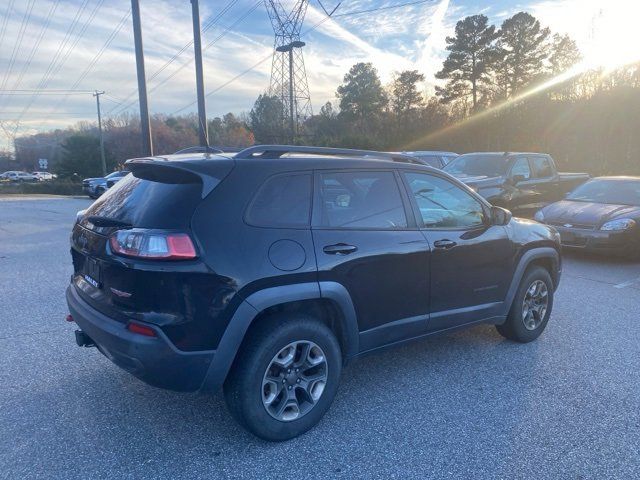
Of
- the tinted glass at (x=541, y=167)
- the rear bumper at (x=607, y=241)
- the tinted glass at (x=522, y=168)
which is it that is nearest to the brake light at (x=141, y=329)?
the rear bumper at (x=607, y=241)

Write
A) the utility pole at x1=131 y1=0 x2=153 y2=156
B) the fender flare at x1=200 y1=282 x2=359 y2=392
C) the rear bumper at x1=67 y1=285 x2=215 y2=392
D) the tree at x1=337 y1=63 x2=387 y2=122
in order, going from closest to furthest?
1. the rear bumper at x1=67 y1=285 x2=215 y2=392
2. the fender flare at x1=200 y1=282 x2=359 y2=392
3. the utility pole at x1=131 y1=0 x2=153 y2=156
4. the tree at x1=337 y1=63 x2=387 y2=122

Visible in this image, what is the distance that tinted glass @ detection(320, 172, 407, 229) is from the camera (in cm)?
322

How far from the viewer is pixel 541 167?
12.0m

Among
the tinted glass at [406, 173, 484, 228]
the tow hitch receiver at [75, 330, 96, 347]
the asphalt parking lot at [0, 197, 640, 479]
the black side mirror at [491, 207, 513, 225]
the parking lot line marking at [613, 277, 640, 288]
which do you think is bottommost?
the parking lot line marking at [613, 277, 640, 288]

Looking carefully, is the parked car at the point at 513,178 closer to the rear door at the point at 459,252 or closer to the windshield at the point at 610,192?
the windshield at the point at 610,192

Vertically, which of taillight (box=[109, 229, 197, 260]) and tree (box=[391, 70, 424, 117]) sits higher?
tree (box=[391, 70, 424, 117])

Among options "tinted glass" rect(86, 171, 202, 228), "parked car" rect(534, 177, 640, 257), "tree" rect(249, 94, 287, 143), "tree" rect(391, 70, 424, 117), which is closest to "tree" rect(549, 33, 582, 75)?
"tree" rect(391, 70, 424, 117)

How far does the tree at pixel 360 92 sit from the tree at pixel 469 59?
929 centimetres

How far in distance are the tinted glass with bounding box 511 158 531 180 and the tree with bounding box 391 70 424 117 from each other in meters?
29.3

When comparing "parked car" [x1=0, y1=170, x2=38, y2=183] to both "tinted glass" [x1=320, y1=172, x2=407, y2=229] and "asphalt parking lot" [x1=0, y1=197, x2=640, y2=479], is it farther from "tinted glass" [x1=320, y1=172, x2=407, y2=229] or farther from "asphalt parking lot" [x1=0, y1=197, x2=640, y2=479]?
"tinted glass" [x1=320, y1=172, x2=407, y2=229]

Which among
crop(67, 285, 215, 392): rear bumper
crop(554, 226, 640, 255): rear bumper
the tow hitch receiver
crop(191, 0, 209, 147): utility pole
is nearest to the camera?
crop(67, 285, 215, 392): rear bumper

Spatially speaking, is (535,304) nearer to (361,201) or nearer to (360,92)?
(361,201)

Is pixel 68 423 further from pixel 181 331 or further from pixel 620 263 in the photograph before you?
pixel 620 263

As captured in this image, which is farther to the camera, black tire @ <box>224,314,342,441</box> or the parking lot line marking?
the parking lot line marking
